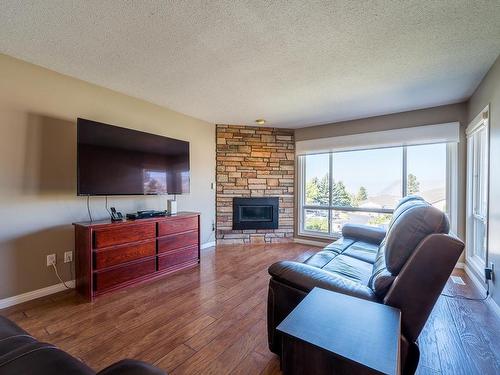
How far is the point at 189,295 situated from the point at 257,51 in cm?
241

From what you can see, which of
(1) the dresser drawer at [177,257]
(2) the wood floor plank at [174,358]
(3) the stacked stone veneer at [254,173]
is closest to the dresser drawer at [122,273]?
(1) the dresser drawer at [177,257]

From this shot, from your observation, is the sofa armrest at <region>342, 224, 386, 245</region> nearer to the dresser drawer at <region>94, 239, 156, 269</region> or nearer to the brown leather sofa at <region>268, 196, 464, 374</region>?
the brown leather sofa at <region>268, 196, 464, 374</region>

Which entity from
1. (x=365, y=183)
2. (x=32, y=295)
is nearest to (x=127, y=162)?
(x=32, y=295)

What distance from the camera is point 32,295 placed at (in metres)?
2.22

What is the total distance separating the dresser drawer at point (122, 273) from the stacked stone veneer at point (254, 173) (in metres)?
1.72

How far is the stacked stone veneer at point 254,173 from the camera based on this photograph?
4281 millimetres

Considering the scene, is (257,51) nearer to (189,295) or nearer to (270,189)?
(189,295)

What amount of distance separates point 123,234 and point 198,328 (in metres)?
1.29

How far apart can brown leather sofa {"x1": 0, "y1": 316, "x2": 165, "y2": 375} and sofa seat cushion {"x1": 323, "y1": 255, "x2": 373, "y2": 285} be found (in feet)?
5.04

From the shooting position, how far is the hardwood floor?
1470mm

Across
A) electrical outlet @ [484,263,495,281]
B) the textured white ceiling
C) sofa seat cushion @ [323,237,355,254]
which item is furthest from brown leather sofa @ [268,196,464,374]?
electrical outlet @ [484,263,495,281]

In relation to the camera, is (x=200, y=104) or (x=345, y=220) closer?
(x=200, y=104)

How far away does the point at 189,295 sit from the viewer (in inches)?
92.0

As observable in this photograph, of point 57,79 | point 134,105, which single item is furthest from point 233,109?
point 57,79
